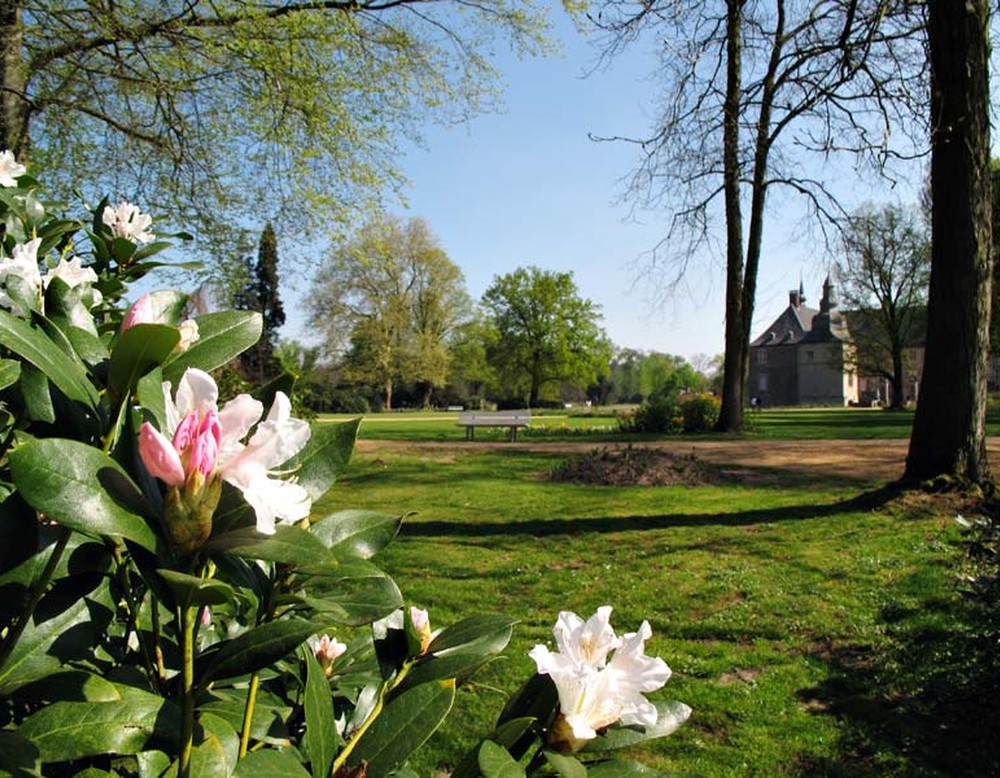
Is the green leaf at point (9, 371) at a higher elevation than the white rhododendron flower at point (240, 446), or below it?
higher

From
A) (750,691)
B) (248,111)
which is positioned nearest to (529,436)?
(248,111)

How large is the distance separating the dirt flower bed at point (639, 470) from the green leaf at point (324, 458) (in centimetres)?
931

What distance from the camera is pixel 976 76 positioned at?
7.29m

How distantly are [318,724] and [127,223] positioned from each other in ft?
4.96

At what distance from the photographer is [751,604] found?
4746 mm

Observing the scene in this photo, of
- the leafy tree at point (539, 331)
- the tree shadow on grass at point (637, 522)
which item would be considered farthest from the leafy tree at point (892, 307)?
the tree shadow on grass at point (637, 522)

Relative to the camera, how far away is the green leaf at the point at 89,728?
629 millimetres

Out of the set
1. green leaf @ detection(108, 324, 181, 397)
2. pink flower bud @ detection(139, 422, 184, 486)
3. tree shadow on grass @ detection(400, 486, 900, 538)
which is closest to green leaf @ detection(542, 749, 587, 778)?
pink flower bud @ detection(139, 422, 184, 486)

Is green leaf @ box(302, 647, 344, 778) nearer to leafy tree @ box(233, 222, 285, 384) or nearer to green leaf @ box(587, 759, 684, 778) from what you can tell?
green leaf @ box(587, 759, 684, 778)

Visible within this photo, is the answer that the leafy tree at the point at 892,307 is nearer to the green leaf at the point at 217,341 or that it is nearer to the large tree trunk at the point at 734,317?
the large tree trunk at the point at 734,317

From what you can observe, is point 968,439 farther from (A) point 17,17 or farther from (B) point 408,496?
(A) point 17,17

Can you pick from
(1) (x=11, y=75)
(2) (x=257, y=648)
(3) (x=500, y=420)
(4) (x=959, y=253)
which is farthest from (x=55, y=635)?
(3) (x=500, y=420)

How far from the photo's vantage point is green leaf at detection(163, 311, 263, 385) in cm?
85

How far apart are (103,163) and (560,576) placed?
885cm
